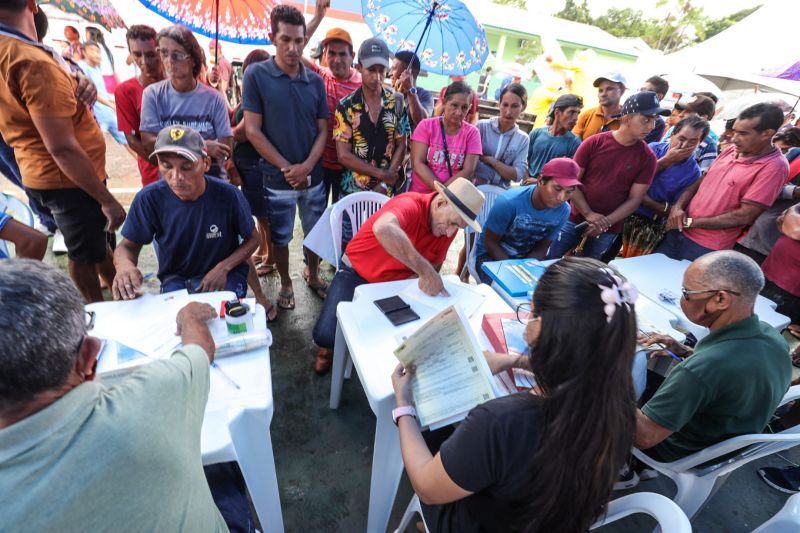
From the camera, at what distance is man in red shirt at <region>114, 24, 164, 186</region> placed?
2867 mm

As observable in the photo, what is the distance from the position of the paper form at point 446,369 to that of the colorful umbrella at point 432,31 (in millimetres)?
3311

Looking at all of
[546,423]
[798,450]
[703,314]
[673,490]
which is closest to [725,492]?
[673,490]

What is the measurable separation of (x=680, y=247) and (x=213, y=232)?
158 inches

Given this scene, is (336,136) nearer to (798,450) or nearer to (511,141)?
(511,141)

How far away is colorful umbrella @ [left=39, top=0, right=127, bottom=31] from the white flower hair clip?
5.01 meters

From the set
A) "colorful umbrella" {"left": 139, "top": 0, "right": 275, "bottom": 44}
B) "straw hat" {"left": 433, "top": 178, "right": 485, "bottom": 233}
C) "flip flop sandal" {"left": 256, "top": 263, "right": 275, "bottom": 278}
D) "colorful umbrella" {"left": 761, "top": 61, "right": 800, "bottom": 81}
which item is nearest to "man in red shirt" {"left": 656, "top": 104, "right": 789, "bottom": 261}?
"straw hat" {"left": 433, "top": 178, "right": 485, "bottom": 233}

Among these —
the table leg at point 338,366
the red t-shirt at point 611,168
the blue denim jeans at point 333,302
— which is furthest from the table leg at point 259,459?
the red t-shirt at point 611,168

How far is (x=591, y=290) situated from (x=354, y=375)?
2.17m

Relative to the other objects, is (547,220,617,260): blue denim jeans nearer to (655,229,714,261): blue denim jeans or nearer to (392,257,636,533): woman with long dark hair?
(655,229,714,261): blue denim jeans

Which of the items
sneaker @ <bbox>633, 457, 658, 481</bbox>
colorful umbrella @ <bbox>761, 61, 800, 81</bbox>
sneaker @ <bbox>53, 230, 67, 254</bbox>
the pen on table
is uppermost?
colorful umbrella @ <bbox>761, 61, 800, 81</bbox>

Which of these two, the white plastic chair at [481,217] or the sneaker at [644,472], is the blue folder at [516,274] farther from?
the sneaker at [644,472]

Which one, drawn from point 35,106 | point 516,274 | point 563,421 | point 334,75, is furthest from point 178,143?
point 563,421

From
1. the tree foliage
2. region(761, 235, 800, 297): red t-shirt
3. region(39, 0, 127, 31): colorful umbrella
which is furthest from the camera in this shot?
the tree foliage

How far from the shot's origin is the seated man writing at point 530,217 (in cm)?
276
